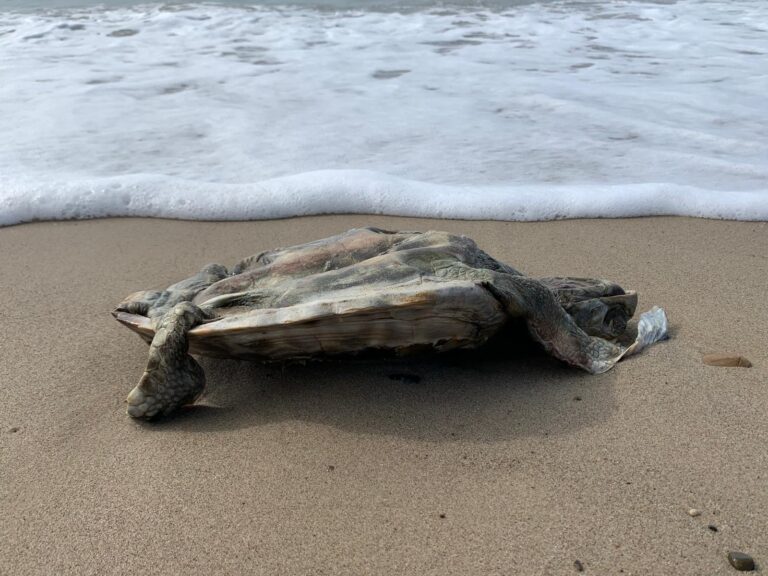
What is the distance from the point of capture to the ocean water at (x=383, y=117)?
4961mm

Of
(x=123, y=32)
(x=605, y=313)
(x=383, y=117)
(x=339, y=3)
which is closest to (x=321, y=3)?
(x=339, y=3)

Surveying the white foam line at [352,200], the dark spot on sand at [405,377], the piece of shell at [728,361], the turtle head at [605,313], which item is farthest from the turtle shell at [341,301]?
the white foam line at [352,200]

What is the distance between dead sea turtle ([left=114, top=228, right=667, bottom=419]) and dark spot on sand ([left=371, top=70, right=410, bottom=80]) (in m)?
5.25

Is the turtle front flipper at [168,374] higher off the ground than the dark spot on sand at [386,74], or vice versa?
the turtle front flipper at [168,374]

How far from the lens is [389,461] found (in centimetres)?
235

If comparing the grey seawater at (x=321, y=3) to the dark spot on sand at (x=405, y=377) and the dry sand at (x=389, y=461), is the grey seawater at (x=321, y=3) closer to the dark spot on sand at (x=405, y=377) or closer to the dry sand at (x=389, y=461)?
the dry sand at (x=389, y=461)

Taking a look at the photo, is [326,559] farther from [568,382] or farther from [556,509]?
[568,382]

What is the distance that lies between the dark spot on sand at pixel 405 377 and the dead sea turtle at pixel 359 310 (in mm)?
171

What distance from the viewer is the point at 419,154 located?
5770 mm

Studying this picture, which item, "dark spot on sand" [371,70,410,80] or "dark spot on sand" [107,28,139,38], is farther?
"dark spot on sand" [107,28,139,38]

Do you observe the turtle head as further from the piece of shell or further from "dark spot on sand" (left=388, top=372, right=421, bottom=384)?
"dark spot on sand" (left=388, top=372, right=421, bottom=384)

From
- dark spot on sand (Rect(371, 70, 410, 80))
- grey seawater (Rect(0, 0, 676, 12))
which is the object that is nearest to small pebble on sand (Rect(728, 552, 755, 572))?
dark spot on sand (Rect(371, 70, 410, 80))

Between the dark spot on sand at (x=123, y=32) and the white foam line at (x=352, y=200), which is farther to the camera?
the dark spot on sand at (x=123, y=32)

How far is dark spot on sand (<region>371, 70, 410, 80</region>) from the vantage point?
7.97 metres
